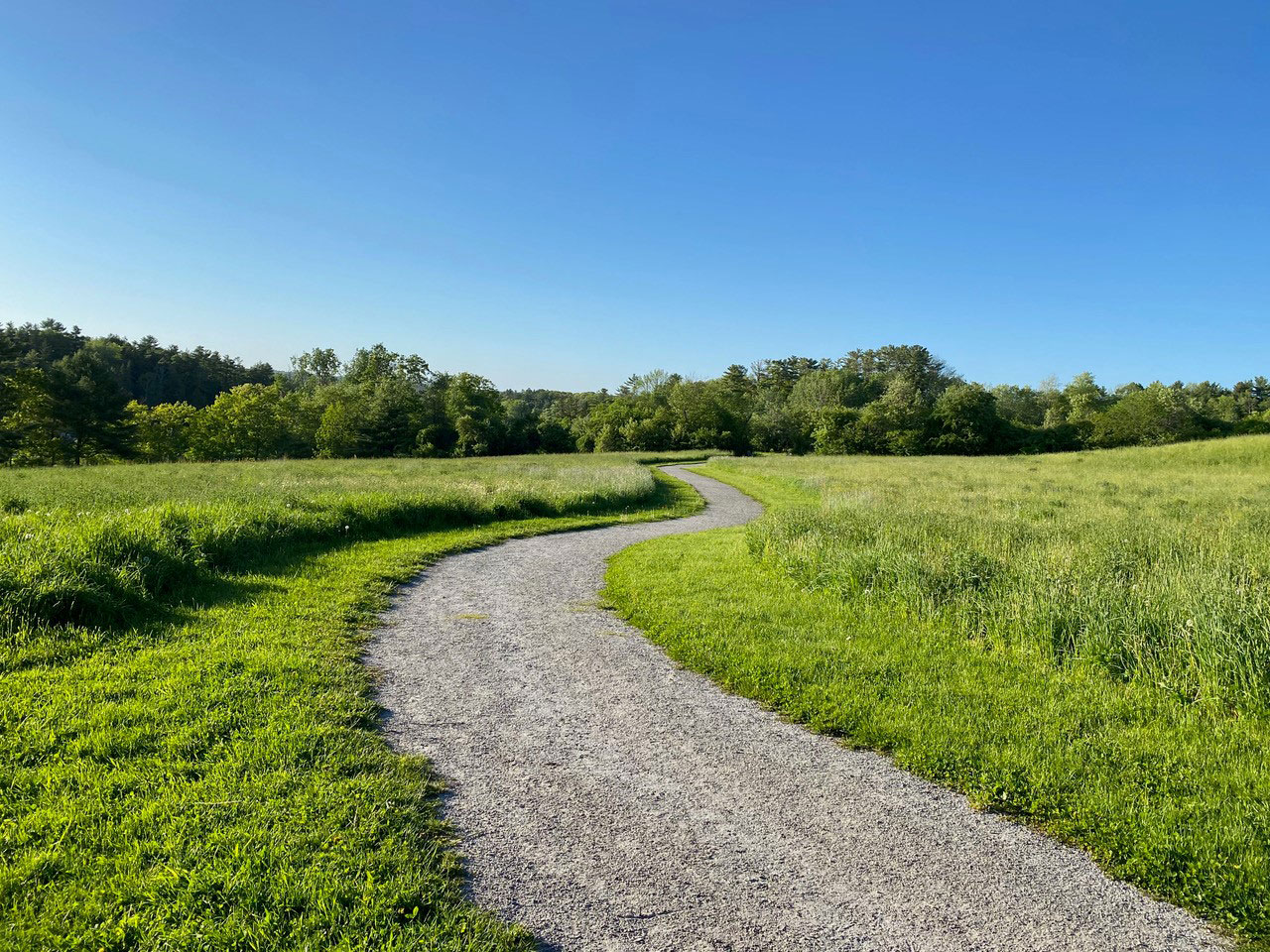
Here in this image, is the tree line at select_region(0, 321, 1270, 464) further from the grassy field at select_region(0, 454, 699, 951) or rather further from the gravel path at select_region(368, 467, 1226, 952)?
the gravel path at select_region(368, 467, 1226, 952)

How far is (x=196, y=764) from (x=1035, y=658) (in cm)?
806

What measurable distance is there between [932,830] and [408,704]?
4627 millimetres

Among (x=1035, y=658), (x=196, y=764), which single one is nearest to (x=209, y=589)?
(x=196, y=764)

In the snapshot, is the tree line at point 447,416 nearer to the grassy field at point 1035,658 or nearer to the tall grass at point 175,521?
the tall grass at point 175,521

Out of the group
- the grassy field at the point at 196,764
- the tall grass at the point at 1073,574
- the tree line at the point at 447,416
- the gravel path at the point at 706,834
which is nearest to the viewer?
the grassy field at the point at 196,764

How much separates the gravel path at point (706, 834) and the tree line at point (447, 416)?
59.2 m

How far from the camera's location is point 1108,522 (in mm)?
15336

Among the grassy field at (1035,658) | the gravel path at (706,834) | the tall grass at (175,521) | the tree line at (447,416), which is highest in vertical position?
the tree line at (447,416)

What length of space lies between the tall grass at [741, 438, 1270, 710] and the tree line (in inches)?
2324

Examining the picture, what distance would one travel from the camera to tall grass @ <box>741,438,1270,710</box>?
6.58 meters

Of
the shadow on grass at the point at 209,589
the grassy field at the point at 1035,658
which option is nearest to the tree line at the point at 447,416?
the shadow on grass at the point at 209,589

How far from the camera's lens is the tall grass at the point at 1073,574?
6.58m

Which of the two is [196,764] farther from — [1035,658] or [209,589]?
[1035,658]

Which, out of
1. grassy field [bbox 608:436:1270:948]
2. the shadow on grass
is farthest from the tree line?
grassy field [bbox 608:436:1270:948]
